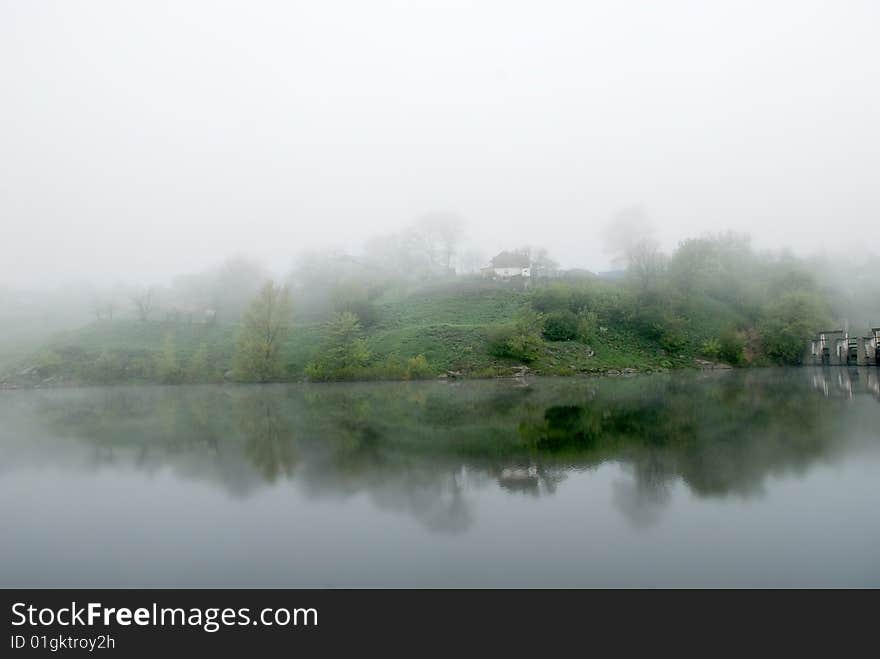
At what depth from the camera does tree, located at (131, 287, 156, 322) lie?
7731 cm

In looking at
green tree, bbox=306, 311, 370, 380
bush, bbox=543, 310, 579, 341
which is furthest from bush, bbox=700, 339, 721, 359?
green tree, bbox=306, 311, 370, 380

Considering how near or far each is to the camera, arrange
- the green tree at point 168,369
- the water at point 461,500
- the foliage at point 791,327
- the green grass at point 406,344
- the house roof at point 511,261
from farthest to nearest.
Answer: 1. the house roof at point 511,261
2. the green tree at point 168,369
3. the foliage at point 791,327
4. the green grass at point 406,344
5. the water at point 461,500

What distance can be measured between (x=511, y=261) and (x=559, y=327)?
39242 mm

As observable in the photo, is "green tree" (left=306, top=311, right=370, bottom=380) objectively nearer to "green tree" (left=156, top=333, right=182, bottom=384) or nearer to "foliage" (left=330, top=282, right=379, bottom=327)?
"foliage" (left=330, top=282, right=379, bottom=327)

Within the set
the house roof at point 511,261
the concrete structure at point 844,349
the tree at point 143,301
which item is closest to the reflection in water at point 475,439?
the concrete structure at point 844,349

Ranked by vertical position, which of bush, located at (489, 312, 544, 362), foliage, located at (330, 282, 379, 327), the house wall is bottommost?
bush, located at (489, 312, 544, 362)

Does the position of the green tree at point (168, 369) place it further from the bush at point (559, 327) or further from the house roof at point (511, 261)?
the house roof at point (511, 261)

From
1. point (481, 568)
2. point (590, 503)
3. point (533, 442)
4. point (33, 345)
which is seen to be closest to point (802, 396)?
point (533, 442)

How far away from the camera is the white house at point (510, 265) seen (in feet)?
311

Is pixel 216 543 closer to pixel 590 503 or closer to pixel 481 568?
pixel 481 568

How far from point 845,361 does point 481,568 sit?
5896 cm

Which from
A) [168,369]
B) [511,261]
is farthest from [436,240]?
[168,369]

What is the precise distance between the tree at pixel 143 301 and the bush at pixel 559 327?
175 ft

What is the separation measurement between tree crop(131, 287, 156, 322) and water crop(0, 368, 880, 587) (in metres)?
56.2
